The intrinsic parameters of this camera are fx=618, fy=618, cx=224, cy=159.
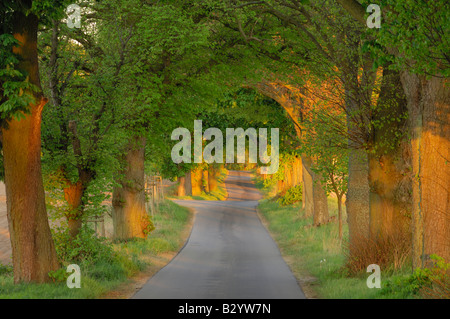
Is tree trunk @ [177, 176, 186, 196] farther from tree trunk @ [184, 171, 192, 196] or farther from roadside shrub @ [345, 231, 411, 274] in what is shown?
roadside shrub @ [345, 231, 411, 274]

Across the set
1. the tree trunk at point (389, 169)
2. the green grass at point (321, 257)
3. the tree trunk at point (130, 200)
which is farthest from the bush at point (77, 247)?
the tree trunk at point (389, 169)

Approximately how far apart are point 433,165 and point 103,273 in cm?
891

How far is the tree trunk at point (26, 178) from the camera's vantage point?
13445 mm

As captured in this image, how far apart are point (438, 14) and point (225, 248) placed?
17.0 m

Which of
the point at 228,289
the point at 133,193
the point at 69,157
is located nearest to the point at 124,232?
the point at 133,193

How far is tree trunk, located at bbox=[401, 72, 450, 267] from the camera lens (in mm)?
11320

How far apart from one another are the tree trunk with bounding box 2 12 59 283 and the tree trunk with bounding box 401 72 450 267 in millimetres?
8009

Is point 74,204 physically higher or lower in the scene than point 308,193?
higher

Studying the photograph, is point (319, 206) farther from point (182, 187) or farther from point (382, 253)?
point (182, 187)

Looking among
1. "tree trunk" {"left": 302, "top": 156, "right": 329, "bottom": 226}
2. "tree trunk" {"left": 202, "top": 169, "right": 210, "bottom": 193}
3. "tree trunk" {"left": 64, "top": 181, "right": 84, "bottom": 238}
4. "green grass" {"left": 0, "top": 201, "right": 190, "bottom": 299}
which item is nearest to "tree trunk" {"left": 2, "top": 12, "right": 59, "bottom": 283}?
"green grass" {"left": 0, "top": 201, "right": 190, "bottom": 299}

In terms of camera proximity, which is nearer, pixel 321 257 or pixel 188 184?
pixel 321 257

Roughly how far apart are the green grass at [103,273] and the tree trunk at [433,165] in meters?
7.04

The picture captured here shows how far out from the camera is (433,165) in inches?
449

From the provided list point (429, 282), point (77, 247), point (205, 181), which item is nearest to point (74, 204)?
point (77, 247)
